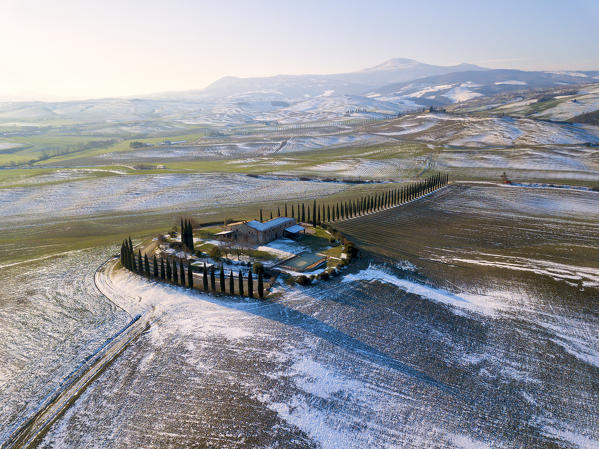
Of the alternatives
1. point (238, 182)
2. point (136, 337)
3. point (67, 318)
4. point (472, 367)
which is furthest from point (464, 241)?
point (238, 182)

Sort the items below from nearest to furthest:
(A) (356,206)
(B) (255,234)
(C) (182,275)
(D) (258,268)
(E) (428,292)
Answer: (E) (428,292), (C) (182,275), (D) (258,268), (B) (255,234), (A) (356,206)

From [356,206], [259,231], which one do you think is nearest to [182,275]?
[259,231]

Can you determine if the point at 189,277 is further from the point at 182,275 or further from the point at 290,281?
the point at 290,281

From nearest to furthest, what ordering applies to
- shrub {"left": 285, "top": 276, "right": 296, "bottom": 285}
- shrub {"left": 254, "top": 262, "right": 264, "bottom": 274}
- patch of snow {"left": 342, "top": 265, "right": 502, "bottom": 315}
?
1. patch of snow {"left": 342, "top": 265, "right": 502, "bottom": 315}
2. shrub {"left": 285, "top": 276, "right": 296, "bottom": 285}
3. shrub {"left": 254, "top": 262, "right": 264, "bottom": 274}

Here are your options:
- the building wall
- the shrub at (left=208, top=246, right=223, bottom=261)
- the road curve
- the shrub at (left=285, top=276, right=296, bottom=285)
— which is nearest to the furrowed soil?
the road curve

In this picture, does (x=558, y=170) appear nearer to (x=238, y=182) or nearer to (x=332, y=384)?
(x=238, y=182)

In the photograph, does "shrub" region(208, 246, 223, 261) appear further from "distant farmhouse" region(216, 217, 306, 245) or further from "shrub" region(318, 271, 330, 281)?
"shrub" region(318, 271, 330, 281)
